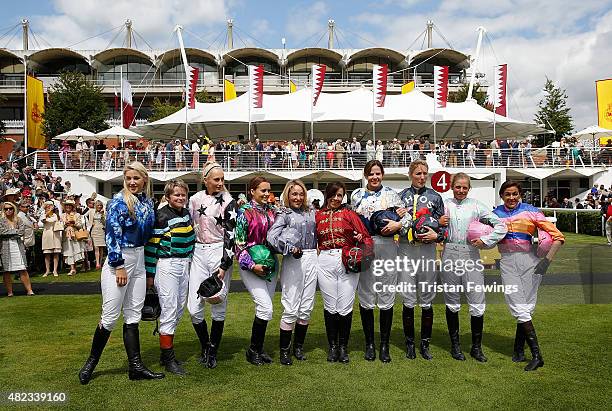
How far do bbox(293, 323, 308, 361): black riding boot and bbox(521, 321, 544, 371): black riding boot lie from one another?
7.16 feet

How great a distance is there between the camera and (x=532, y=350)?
546cm

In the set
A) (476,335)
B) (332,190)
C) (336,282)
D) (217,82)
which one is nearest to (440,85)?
(476,335)

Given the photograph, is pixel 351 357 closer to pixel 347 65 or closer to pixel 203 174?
pixel 203 174

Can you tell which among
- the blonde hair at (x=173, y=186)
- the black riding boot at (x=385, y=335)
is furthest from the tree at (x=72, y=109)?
the black riding boot at (x=385, y=335)

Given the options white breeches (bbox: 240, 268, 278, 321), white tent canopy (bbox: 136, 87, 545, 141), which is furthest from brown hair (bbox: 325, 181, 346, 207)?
white tent canopy (bbox: 136, 87, 545, 141)

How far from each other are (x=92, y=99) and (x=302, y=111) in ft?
64.3

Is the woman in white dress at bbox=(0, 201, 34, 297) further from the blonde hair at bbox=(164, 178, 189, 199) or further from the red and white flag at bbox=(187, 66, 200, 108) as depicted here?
the red and white flag at bbox=(187, 66, 200, 108)

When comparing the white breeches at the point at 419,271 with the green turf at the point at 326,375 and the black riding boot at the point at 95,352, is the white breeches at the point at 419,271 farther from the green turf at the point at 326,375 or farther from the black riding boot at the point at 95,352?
the black riding boot at the point at 95,352

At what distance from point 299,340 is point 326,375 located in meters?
0.63

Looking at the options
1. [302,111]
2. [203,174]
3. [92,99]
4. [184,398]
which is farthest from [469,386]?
[92,99]

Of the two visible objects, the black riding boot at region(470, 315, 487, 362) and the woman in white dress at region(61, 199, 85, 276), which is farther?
the woman in white dress at region(61, 199, 85, 276)

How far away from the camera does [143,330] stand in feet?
23.0

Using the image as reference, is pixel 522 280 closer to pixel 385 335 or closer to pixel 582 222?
pixel 385 335

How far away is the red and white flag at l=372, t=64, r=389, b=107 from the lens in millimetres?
25859
